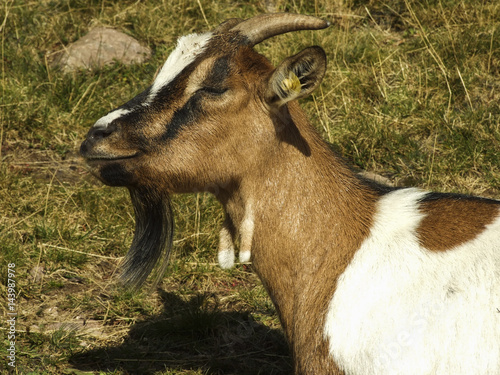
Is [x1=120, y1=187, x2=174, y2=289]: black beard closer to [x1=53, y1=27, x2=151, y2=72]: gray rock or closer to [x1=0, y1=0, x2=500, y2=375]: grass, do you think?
[x1=0, y1=0, x2=500, y2=375]: grass

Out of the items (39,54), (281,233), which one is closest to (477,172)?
(281,233)

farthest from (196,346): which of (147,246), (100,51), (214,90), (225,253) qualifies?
(100,51)

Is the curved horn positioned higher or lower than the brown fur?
higher

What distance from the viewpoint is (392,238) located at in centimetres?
338

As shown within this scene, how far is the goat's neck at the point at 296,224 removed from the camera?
3418 millimetres

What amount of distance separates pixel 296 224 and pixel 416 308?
0.72 m

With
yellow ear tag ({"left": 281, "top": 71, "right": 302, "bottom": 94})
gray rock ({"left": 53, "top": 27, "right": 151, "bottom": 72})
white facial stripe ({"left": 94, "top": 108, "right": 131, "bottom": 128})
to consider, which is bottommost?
white facial stripe ({"left": 94, "top": 108, "right": 131, "bottom": 128})

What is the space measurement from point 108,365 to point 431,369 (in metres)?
2.17

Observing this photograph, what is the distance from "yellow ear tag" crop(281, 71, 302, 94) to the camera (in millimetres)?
3209

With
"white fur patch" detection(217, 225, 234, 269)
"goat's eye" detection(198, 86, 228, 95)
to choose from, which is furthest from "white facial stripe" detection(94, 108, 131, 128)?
"white fur patch" detection(217, 225, 234, 269)

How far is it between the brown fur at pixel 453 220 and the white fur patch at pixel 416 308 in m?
0.03

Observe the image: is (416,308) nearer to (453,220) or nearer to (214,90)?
(453,220)

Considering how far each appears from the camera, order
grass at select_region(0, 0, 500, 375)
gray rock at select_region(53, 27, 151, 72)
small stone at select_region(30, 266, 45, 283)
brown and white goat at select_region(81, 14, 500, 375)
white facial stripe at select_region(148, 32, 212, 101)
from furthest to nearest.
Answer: gray rock at select_region(53, 27, 151, 72)
small stone at select_region(30, 266, 45, 283)
grass at select_region(0, 0, 500, 375)
white facial stripe at select_region(148, 32, 212, 101)
brown and white goat at select_region(81, 14, 500, 375)

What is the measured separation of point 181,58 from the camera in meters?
3.51
